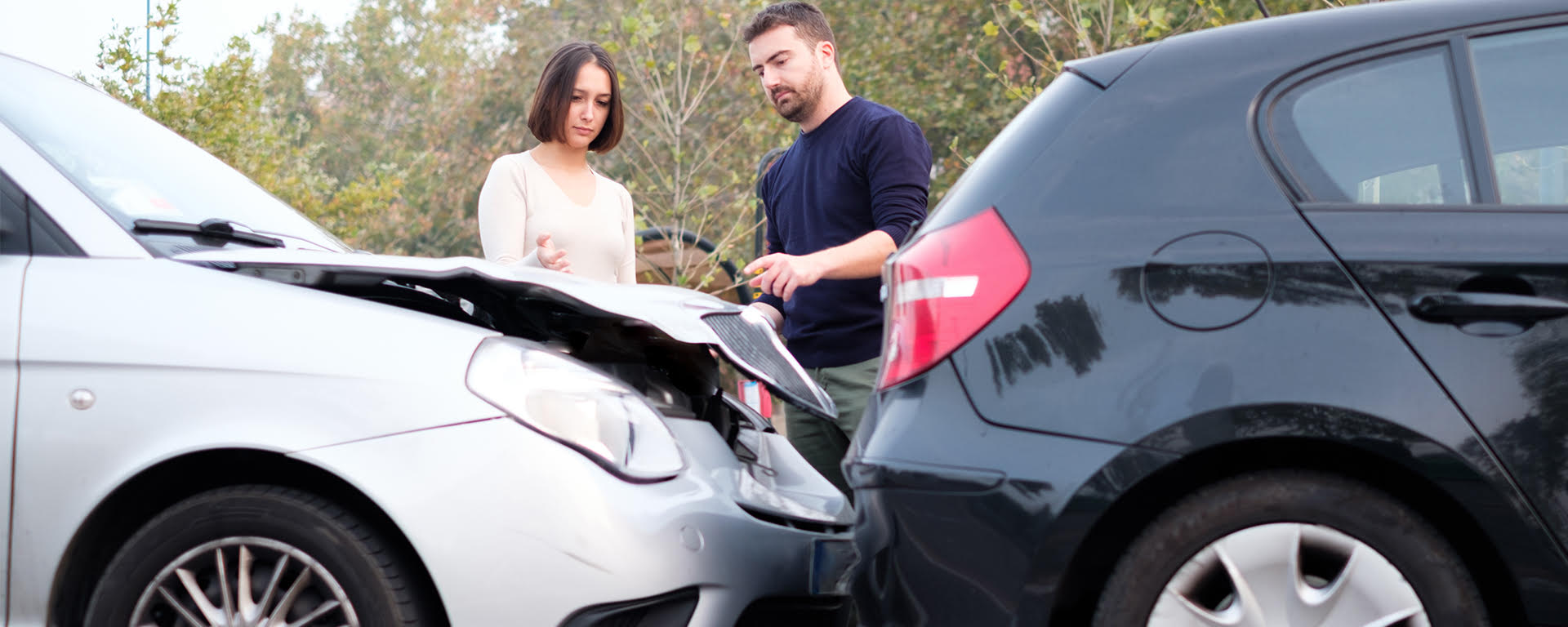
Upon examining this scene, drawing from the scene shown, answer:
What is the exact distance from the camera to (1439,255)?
6.93 feet

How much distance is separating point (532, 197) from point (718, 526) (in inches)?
70.7

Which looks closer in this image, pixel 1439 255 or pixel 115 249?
pixel 1439 255

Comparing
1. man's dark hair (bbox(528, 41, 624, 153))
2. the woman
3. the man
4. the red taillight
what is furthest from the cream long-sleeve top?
the red taillight

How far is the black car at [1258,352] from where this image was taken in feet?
6.75

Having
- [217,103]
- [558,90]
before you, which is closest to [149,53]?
[217,103]

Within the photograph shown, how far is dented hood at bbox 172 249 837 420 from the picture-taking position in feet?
9.00

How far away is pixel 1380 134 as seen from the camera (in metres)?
2.21

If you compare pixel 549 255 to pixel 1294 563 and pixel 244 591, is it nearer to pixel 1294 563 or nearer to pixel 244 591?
pixel 244 591

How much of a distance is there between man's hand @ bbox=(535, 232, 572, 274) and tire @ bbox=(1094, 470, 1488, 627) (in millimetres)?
2130

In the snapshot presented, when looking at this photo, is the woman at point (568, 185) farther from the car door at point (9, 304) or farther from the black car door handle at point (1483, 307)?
the black car door handle at point (1483, 307)

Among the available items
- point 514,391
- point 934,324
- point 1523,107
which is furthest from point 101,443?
point 1523,107

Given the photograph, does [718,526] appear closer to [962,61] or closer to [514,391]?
[514,391]

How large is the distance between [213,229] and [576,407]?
1.06m

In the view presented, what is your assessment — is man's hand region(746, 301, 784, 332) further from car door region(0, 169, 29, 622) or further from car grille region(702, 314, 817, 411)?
car door region(0, 169, 29, 622)
